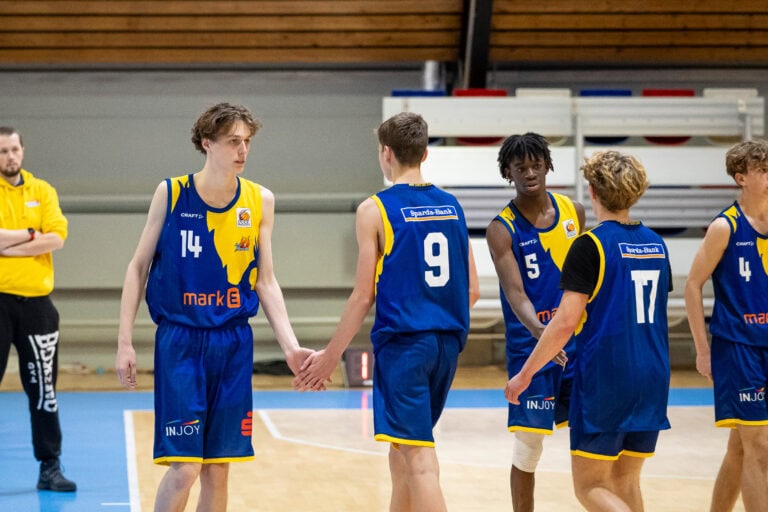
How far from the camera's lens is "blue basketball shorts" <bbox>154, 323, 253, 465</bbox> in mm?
4133

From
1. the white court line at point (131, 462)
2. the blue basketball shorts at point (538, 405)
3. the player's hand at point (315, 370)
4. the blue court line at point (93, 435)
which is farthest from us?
the blue court line at point (93, 435)

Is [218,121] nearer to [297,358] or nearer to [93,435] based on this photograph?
[297,358]

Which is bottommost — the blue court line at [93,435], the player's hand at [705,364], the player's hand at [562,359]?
the blue court line at [93,435]

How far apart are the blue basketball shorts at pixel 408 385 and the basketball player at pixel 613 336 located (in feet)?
1.33

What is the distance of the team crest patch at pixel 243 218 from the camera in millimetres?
4312

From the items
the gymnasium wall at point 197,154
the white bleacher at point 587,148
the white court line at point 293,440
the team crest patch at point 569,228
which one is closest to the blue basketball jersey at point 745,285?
the team crest patch at point 569,228

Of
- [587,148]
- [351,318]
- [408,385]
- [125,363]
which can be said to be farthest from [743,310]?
[587,148]

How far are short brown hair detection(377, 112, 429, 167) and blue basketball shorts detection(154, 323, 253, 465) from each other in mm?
937

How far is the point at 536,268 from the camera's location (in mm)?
4910

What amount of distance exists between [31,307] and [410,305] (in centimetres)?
318

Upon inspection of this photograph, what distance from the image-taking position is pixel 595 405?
3973 mm

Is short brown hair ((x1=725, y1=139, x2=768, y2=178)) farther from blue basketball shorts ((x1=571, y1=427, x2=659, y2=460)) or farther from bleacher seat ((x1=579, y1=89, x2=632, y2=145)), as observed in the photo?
bleacher seat ((x1=579, y1=89, x2=632, y2=145))

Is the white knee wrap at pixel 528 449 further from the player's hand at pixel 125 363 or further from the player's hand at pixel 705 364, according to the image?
the player's hand at pixel 125 363

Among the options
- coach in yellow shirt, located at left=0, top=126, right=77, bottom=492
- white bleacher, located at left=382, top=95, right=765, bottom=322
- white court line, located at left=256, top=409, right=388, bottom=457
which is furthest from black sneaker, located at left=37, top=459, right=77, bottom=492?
white bleacher, located at left=382, top=95, right=765, bottom=322
